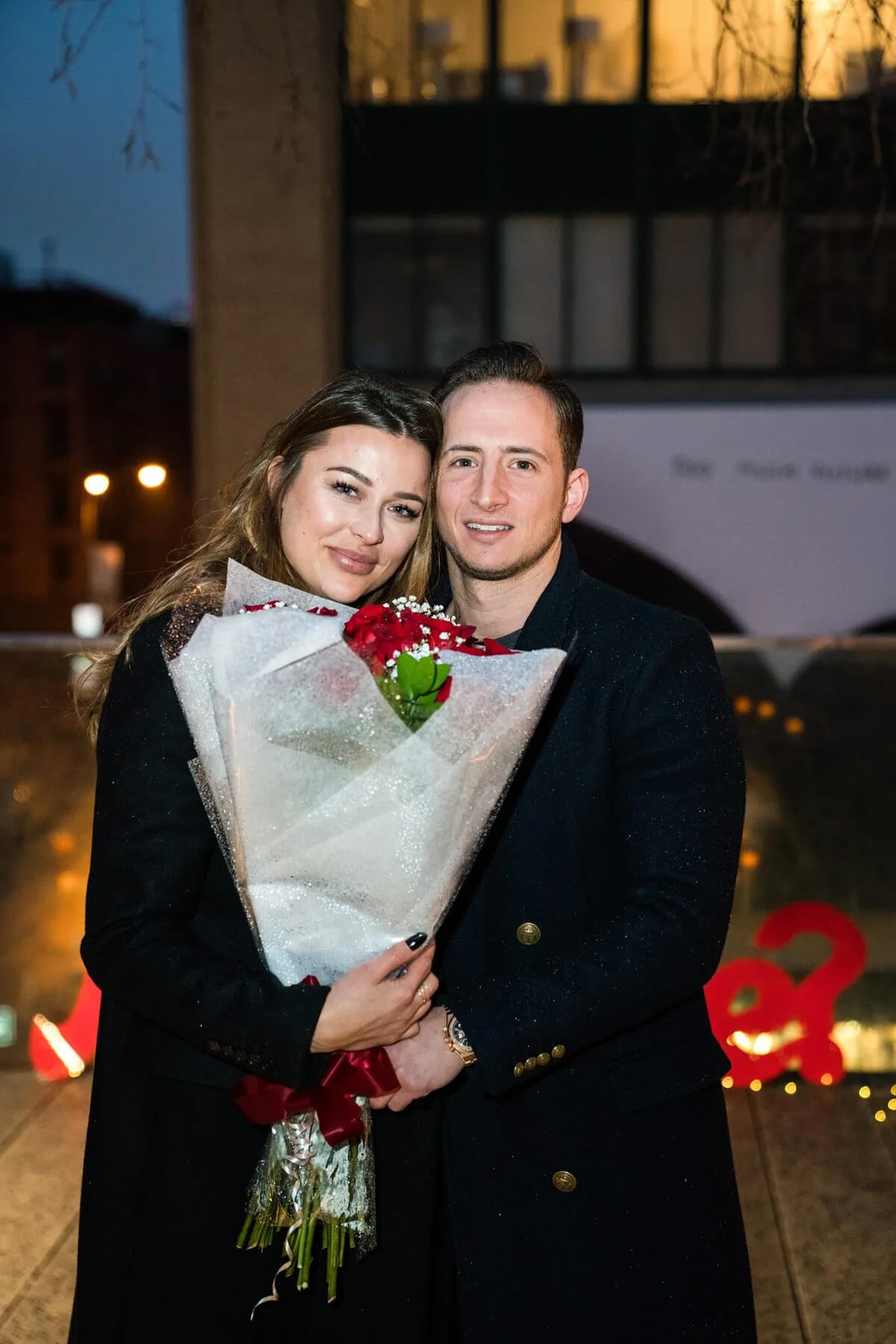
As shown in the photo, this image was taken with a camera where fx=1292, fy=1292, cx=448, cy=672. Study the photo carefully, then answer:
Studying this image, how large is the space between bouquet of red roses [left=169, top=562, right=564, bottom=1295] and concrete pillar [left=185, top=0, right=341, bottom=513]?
10.7 meters

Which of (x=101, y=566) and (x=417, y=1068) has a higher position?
(x=417, y=1068)

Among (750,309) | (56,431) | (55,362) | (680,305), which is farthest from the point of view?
(56,431)

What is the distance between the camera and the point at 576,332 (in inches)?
513

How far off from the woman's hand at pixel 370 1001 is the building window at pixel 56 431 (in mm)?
33053

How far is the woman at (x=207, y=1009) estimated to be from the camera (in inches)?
75.7

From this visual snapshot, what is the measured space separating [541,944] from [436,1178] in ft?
1.46

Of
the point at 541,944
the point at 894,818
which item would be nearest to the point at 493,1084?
the point at 541,944

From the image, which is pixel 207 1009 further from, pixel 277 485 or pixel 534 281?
pixel 534 281

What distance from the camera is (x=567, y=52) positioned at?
1245 centimetres

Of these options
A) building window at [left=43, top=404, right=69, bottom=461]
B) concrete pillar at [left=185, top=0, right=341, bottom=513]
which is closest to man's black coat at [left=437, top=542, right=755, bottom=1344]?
concrete pillar at [left=185, top=0, right=341, bottom=513]

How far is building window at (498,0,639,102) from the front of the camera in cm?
1241

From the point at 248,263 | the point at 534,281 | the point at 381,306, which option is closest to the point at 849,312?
the point at 534,281

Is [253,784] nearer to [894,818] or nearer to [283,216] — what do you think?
[894,818]

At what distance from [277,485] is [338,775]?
0.78 meters
